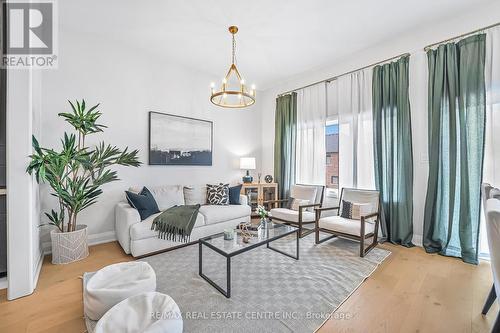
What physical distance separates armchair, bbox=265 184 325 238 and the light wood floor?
1211 millimetres

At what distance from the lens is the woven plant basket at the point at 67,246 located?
254 centimetres

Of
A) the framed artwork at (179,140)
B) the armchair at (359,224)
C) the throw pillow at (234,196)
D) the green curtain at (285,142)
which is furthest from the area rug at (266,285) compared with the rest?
the green curtain at (285,142)

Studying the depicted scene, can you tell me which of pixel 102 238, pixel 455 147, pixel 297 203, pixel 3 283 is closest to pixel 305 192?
pixel 297 203

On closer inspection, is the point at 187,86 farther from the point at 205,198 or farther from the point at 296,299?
the point at 296,299

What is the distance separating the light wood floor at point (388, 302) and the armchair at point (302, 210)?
3.97ft

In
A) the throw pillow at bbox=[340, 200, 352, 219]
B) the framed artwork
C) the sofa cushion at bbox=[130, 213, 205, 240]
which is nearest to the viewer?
the sofa cushion at bbox=[130, 213, 205, 240]

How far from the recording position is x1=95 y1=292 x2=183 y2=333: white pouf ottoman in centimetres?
129

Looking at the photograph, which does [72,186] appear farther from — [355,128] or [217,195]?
[355,128]

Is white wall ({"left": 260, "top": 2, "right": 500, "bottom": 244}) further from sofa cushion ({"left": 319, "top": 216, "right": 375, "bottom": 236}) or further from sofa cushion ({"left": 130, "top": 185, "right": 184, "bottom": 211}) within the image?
sofa cushion ({"left": 130, "top": 185, "right": 184, "bottom": 211})

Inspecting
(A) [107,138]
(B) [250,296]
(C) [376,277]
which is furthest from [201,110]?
(C) [376,277]

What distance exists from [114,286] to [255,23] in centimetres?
321

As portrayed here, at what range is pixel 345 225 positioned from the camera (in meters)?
2.93

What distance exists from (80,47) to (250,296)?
150 inches

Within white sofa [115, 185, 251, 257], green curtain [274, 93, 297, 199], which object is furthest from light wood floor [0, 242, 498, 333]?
green curtain [274, 93, 297, 199]
